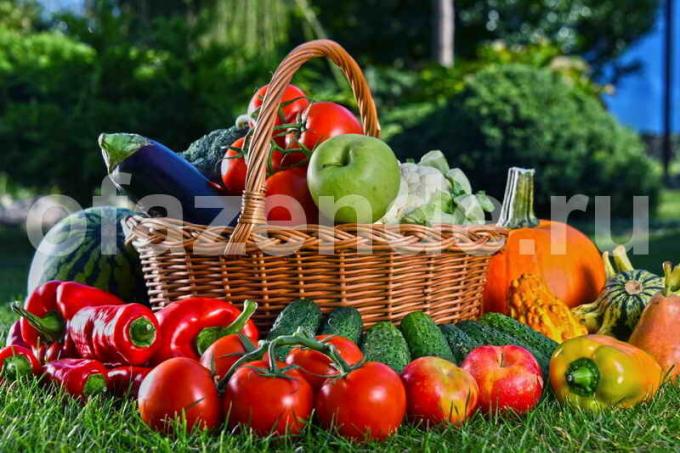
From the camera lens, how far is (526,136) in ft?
29.1

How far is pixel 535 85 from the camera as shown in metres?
9.09

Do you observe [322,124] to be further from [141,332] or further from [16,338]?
[16,338]

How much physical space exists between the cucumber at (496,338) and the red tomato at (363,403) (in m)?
0.77

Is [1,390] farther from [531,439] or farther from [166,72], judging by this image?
[166,72]

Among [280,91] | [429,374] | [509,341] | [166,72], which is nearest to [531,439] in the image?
[429,374]

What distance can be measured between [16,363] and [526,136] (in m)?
6.87

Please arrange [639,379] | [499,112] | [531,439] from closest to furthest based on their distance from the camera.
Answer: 1. [531,439]
2. [639,379]
3. [499,112]

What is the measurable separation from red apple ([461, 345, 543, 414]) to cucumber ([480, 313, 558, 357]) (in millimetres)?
453

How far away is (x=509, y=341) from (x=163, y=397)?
1.29 metres

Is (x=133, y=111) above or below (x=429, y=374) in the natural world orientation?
above

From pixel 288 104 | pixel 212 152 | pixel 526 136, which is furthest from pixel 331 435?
pixel 526 136

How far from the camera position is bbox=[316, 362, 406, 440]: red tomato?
89.6 inches

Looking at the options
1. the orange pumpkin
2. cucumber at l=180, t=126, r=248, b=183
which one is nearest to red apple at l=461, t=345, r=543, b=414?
the orange pumpkin

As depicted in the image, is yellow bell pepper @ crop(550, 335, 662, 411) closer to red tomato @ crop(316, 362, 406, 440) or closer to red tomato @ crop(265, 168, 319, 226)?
red tomato @ crop(316, 362, 406, 440)
